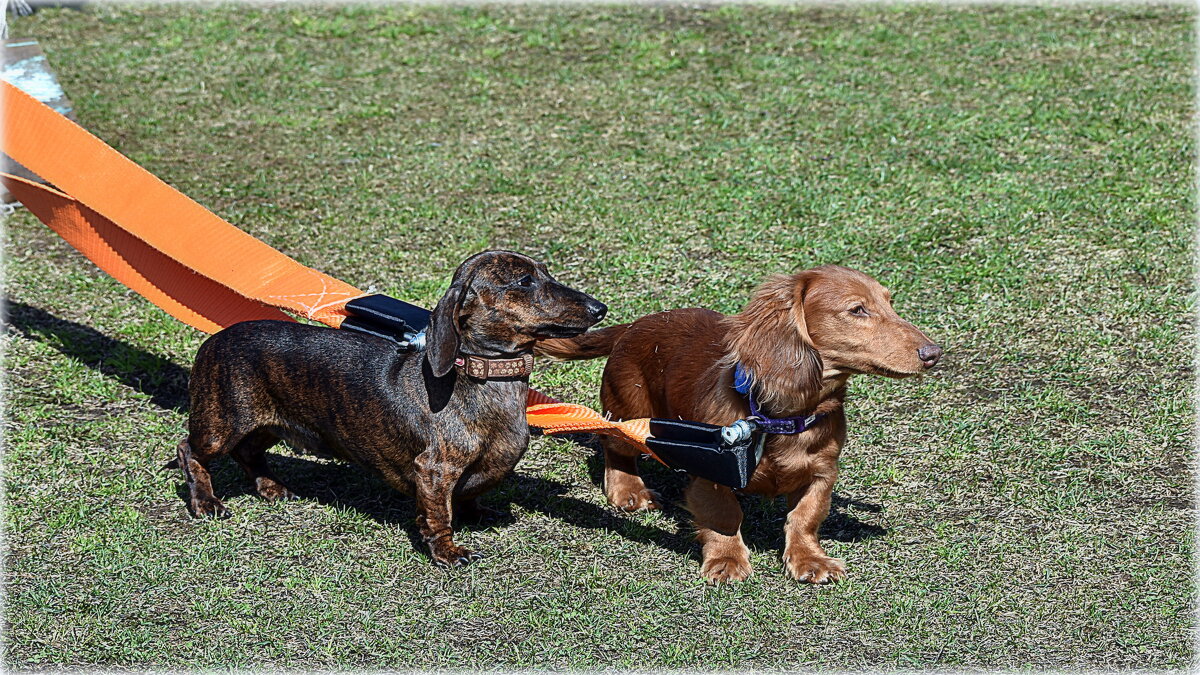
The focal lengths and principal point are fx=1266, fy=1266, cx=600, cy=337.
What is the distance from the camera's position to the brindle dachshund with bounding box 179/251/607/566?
184 inches

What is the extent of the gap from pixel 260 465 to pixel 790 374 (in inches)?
96.3

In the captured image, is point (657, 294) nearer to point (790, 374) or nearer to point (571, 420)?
point (571, 420)

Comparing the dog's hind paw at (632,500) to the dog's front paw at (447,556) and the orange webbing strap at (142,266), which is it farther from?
the orange webbing strap at (142,266)

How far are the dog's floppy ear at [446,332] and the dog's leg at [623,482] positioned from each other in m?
1.19

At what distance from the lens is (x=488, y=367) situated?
15.7 feet

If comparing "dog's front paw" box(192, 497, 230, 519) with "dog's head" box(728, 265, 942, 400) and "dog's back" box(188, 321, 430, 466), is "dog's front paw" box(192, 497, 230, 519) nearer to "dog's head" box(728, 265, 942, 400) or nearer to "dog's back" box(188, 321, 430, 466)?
"dog's back" box(188, 321, 430, 466)

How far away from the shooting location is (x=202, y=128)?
34.1 ft

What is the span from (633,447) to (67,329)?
3.73 meters

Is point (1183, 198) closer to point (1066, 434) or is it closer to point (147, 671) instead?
point (1066, 434)

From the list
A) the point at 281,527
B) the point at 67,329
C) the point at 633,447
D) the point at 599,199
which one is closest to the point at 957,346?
the point at 633,447

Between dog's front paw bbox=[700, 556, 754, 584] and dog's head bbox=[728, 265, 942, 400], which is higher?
dog's head bbox=[728, 265, 942, 400]

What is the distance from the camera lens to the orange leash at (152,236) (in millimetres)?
5758

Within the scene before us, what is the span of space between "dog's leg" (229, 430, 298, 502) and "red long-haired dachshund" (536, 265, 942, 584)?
170cm

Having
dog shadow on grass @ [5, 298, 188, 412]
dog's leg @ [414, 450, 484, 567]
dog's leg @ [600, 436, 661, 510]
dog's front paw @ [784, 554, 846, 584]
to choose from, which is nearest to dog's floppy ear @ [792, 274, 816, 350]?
dog's front paw @ [784, 554, 846, 584]
